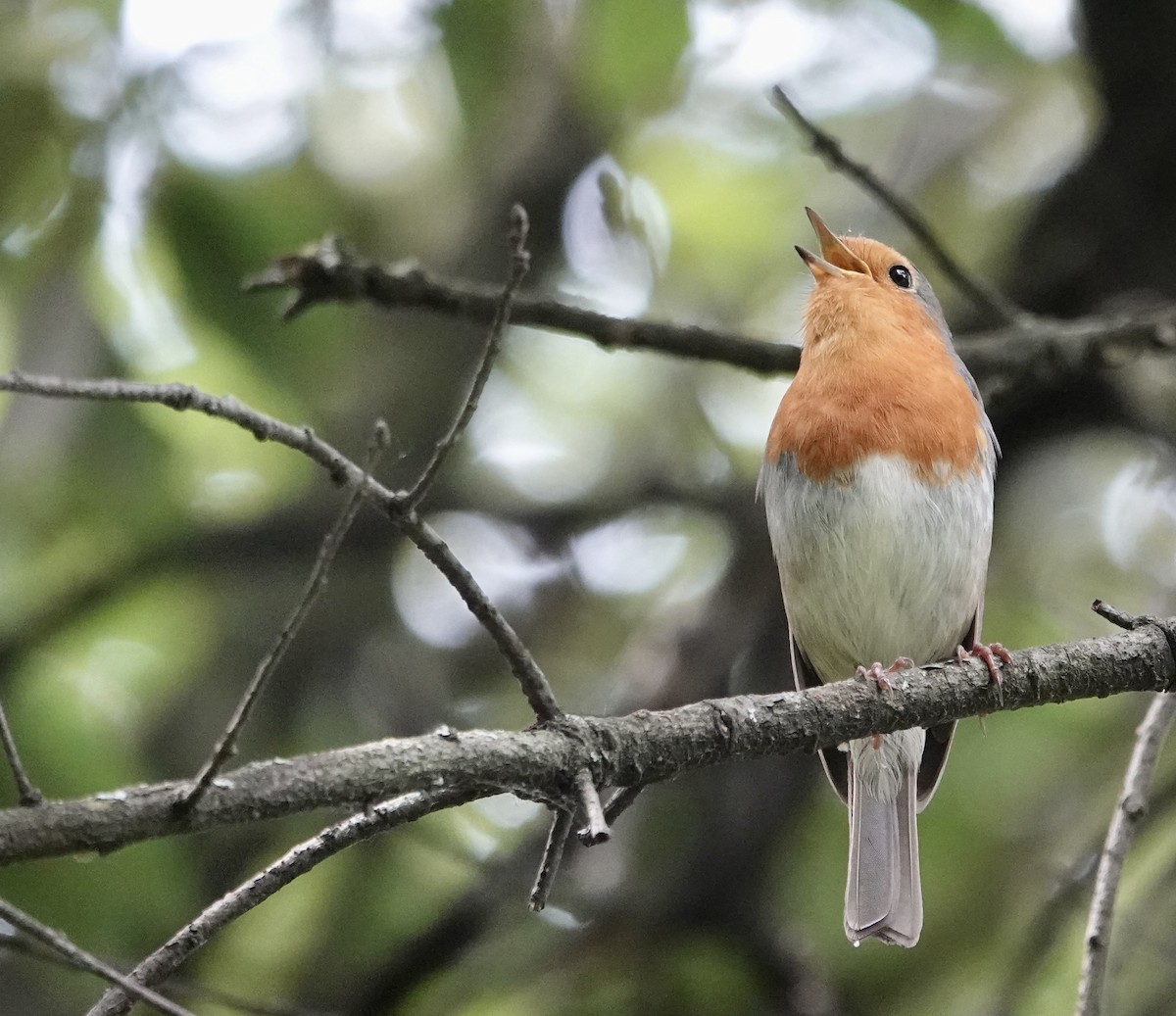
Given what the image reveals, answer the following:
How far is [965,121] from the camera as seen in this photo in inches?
250

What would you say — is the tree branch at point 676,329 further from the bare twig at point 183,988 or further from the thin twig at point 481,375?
the bare twig at point 183,988

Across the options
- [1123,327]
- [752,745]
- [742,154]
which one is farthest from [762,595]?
[752,745]

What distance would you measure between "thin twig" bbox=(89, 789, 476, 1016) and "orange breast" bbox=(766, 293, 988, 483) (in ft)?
7.29

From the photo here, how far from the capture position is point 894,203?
13.6 feet

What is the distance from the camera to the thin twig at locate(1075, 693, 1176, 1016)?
2791mm

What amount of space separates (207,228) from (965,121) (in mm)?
3672

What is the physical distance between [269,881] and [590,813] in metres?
0.48

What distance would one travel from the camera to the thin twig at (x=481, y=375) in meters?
2.03

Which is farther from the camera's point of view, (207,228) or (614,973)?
(614,973)

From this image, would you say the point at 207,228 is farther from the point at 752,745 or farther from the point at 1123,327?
the point at 1123,327

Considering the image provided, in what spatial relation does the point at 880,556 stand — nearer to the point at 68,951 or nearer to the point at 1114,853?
the point at 1114,853

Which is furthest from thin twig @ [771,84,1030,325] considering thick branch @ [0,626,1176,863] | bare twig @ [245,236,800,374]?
thick branch @ [0,626,1176,863]

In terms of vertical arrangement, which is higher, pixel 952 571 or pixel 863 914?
pixel 952 571

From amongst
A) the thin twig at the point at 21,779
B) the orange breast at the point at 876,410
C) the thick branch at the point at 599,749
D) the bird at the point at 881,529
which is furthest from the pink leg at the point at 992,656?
the thin twig at the point at 21,779
